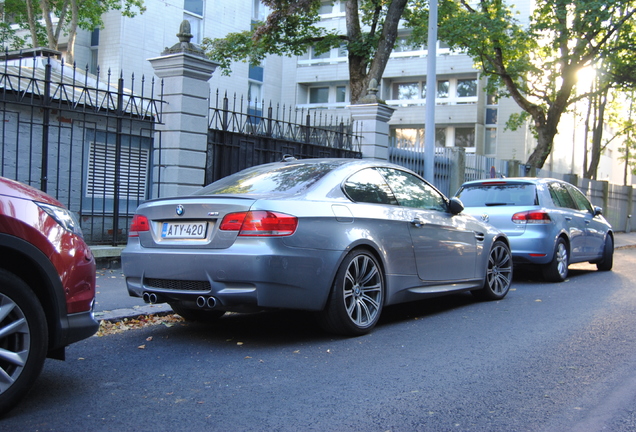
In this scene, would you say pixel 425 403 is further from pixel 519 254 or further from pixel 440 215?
pixel 519 254

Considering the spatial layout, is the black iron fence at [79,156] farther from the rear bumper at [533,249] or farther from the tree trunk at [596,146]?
the tree trunk at [596,146]

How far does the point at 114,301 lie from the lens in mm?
7203

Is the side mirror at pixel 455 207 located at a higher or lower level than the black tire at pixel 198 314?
higher

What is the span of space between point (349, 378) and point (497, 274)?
4230 mm

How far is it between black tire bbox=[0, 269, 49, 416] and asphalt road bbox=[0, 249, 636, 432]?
0.60 feet

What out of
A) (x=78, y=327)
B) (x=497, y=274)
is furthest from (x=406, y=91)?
(x=78, y=327)

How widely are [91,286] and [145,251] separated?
1542 millimetres

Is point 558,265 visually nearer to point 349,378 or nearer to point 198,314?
point 198,314

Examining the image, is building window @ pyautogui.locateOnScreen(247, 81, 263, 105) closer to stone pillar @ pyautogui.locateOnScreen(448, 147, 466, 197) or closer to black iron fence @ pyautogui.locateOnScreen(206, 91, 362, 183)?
stone pillar @ pyautogui.locateOnScreen(448, 147, 466, 197)

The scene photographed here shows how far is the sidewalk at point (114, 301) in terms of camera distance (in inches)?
259

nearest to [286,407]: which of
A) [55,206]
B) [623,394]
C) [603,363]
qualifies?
[55,206]

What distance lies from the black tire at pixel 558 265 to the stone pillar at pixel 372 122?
498cm

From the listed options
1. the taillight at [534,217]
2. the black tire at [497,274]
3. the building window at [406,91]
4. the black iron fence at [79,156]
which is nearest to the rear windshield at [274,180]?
the black tire at [497,274]

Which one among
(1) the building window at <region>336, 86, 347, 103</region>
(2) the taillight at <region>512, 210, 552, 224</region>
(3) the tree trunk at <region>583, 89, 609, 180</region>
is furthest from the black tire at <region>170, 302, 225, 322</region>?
(1) the building window at <region>336, 86, 347, 103</region>
